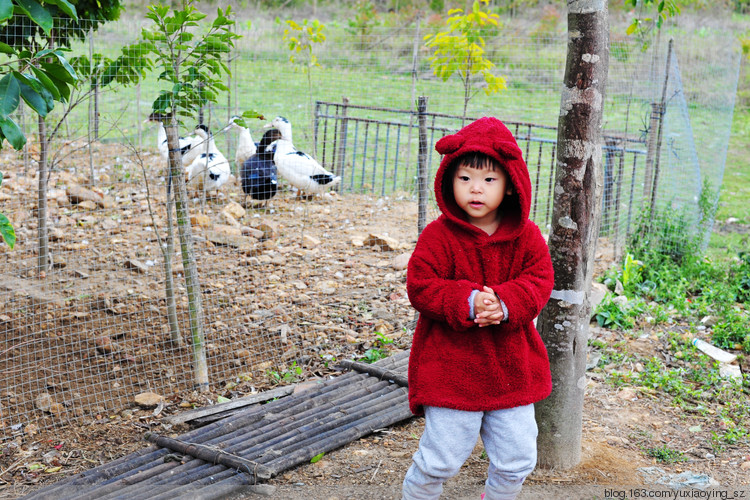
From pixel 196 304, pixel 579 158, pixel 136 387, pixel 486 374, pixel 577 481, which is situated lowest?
pixel 136 387

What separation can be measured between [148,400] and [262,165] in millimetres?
4246

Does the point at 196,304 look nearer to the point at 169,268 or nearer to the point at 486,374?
the point at 169,268

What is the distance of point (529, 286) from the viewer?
2074 mm

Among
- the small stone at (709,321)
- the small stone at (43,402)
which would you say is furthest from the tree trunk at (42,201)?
the small stone at (709,321)

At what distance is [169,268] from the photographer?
4.12 m

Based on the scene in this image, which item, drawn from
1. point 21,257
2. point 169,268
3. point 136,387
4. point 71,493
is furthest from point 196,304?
point 21,257

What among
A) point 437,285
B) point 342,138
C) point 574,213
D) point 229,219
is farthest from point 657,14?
point 342,138

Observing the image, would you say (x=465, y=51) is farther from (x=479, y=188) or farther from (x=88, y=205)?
(x=88, y=205)

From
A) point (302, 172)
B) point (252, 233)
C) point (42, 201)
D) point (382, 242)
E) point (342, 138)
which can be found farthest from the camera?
point (342, 138)

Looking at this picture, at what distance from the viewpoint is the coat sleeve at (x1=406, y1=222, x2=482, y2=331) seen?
6.61 ft

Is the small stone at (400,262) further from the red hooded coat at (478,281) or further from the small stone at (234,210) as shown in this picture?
the red hooded coat at (478,281)

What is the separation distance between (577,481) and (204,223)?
468cm

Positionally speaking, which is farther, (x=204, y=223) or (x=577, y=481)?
(x=204, y=223)

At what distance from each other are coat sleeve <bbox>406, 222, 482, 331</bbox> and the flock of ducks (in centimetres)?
502
